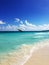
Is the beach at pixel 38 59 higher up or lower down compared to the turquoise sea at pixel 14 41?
lower down

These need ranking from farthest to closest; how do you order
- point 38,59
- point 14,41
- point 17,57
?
point 14,41 → point 17,57 → point 38,59

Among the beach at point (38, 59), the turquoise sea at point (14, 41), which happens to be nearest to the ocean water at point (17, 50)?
the turquoise sea at point (14, 41)

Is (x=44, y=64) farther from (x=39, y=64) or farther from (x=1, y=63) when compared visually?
(x=1, y=63)

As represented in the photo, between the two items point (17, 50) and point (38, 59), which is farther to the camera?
point (17, 50)

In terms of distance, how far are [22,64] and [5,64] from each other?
0.62m

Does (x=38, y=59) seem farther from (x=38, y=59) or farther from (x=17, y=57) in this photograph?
(x=17, y=57)

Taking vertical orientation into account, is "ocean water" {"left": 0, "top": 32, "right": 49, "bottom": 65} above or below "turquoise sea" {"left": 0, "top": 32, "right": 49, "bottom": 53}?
below

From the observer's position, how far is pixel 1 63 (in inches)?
167

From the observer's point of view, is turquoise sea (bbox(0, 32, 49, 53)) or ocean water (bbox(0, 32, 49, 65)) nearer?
ocean water (bbox(0, 32, 49, 65))

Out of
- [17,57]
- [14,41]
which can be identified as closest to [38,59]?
[17,57]

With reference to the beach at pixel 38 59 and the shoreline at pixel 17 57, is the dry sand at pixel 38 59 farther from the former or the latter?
the shoreline at pixel 17 57

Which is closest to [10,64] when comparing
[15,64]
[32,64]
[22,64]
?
[15,64]

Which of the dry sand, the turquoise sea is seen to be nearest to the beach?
the dry sand

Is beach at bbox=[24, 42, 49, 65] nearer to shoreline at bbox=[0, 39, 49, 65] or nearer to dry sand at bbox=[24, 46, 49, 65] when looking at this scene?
dry sand at bbox=[24, 46, 49, 65]
